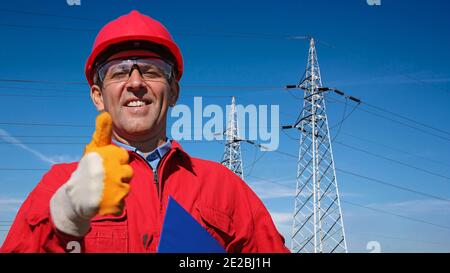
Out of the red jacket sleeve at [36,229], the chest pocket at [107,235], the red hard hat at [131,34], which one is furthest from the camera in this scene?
the red hard hat at [131,34]

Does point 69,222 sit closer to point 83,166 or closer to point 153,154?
point 83,166

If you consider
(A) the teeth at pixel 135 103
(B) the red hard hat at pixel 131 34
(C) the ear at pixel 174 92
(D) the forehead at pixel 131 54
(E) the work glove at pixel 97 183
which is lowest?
(E) the work glove at pixel 97 183

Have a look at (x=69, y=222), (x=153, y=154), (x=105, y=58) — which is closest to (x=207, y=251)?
(x=153, y=154)

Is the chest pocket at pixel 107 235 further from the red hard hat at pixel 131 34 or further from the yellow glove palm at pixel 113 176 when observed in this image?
the red hard hat at pixel 131 34

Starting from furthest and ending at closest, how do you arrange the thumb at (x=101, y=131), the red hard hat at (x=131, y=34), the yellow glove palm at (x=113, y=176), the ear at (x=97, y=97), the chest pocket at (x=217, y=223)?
the ear at (x=97, y=97), the red hard hat at (x=131, y=34), the chest pocket at (x=217, y=223), the thumb at (x=101, y=131), the yellow glove palm at (x=113, y=176)

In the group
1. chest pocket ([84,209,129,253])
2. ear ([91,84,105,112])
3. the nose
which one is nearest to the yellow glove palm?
chest pocket ([84,209,129,253])

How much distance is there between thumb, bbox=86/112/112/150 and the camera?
1729 mm

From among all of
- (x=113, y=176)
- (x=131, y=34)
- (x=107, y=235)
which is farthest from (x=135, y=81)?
(x=113, y=176)

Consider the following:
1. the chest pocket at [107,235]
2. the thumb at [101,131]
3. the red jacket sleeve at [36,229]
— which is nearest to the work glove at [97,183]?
the thumb at [101,131]

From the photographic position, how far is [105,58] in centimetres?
260

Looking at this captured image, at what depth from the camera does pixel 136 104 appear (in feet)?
8.17

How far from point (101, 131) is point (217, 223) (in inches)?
38.6

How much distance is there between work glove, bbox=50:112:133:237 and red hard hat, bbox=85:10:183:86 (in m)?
0.93

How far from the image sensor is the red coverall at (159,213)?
2.02 m
